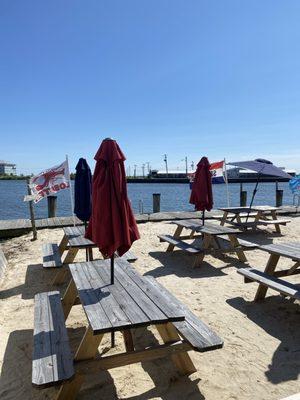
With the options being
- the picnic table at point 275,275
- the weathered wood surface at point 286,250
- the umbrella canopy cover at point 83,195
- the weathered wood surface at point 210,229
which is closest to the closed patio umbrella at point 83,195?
the umbrella canopy cover at point 83,195

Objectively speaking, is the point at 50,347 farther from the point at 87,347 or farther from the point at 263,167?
the point at 263,167

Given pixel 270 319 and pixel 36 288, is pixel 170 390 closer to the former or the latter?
pixel 270 319

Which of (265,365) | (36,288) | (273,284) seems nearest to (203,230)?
(273,284)

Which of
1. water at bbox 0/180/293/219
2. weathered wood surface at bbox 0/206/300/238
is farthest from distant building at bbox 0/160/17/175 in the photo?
weathered wood surface at bbox 0/206/300/238

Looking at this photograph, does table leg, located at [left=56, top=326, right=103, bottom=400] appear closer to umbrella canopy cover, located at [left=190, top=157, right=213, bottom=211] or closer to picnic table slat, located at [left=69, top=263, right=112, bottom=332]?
picnic table slat, located at [left=69, top=263, right=112, bottom=332]

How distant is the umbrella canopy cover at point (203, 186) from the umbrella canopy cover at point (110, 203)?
4459 millimetres

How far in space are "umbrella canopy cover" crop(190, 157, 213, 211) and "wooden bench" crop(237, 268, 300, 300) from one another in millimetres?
2556

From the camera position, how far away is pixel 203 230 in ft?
25.0

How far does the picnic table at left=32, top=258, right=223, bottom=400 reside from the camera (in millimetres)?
2836

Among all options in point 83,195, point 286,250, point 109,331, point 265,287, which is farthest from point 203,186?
point 109,331

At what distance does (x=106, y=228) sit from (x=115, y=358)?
1.16m

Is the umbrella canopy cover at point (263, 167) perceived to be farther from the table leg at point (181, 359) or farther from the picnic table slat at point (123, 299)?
the table leg at point (181, 359)

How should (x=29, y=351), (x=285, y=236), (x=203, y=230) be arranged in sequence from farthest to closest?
(x=285, y=236) < (x=203, y=230) < (x=29, y=351)

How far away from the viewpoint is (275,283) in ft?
16.0
